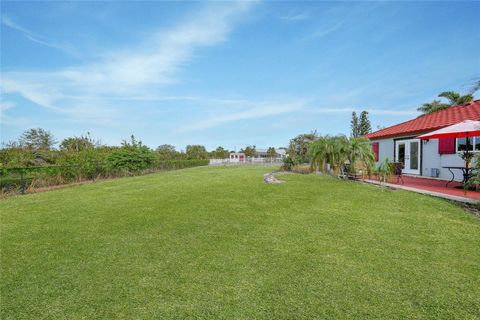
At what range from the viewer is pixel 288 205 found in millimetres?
7055

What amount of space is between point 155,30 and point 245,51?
6.10 meters

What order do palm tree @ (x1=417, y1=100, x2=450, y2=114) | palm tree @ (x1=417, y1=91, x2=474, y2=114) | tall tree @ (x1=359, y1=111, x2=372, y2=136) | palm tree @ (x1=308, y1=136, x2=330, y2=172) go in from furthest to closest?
1. tall tree @ (x1=359, y1=111, x2=372, y2=136)
2. palm tree @ (x1=417, y1=100, x2=450, y2=114)
3. palm tree @ (x1=417, y1=91, x2=474, y2=114)
4. palm tree @ (x1=308, y1=136, x2=330, y2=172)

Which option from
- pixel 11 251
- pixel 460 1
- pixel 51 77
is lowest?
pixel 11 251

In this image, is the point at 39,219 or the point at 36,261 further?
the point at 39,219

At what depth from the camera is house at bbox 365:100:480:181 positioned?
1099 centimetres

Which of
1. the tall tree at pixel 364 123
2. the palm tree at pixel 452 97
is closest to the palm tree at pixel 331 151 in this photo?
the palm tree at pixel 452 97

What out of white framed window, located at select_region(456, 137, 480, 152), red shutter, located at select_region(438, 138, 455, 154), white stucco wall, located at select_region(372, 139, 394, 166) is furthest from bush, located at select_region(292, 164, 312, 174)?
white framed window, located at select_region(456, 137, 480, 152)

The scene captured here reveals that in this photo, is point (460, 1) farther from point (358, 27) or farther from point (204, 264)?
point (204, 264)

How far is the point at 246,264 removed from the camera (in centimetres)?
347

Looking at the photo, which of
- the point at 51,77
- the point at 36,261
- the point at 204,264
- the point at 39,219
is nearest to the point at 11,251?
the point at 36,261

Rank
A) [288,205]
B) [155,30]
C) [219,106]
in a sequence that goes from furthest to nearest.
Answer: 1. [219,106]
2. [155,30]
3. [288,205]

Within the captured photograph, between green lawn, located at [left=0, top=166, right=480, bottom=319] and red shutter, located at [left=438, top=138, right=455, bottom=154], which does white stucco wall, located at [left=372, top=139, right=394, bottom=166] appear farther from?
green lawn, located at [left=0, top=166, right=480, bottom=319]

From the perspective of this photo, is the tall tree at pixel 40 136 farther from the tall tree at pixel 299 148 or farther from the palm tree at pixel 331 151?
the palm tree at pixel 331 151

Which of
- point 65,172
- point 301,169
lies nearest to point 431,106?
point 301,169
